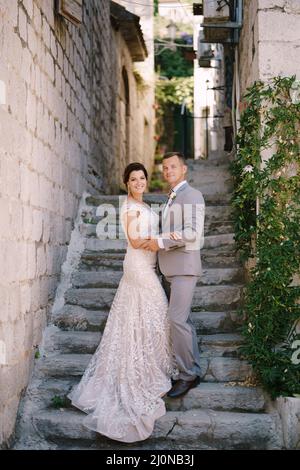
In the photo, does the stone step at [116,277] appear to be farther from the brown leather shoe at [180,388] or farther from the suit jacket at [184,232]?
the brown leather shoe at [180,388]

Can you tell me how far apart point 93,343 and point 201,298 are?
1.07m

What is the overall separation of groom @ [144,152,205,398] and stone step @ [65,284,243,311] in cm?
92

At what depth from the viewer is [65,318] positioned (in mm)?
4707

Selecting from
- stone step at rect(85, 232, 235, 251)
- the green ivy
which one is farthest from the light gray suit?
stone step at rect(85, 232, 235, 251)

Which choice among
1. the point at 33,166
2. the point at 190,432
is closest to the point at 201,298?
the point at 190,432

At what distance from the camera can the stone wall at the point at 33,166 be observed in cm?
348

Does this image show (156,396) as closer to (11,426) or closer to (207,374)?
(207,374)

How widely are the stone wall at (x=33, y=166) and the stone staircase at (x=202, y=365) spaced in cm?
19

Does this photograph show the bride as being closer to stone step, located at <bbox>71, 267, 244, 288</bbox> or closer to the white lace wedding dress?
the white lace wedding dress

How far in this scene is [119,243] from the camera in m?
5.76

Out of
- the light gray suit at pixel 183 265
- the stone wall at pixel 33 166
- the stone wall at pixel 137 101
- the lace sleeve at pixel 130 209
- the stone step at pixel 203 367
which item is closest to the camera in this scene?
the stone wall at pixel 33 166

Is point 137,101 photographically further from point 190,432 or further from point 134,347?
point 190,432

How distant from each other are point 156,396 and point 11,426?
3.37 ft

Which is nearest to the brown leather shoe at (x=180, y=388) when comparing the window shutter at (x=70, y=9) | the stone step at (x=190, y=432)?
the stone step at (x=190, y=432)
